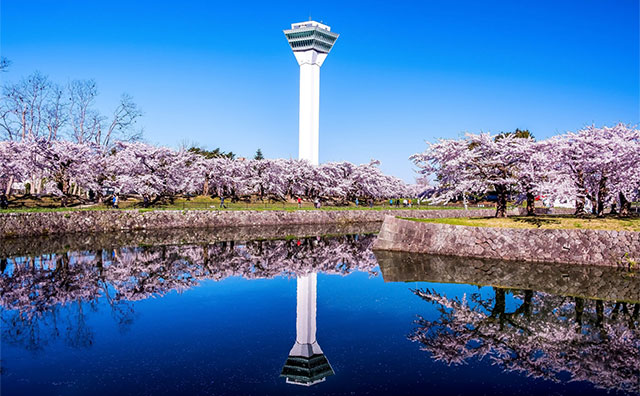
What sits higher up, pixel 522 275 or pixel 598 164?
pixel 598 164

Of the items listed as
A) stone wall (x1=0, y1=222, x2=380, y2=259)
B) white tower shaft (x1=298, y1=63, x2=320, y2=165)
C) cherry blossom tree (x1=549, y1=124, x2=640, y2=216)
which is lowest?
stone wall (x1=0, y1=222, x2=380, y2=259)

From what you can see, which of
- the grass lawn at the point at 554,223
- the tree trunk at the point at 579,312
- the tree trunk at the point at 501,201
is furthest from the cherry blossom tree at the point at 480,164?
the tree trunk at the point at 579,312

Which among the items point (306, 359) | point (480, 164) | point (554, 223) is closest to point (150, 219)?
point (480, 164)

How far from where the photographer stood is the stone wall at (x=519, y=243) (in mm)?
22969

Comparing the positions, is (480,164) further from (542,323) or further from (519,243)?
(542,323)

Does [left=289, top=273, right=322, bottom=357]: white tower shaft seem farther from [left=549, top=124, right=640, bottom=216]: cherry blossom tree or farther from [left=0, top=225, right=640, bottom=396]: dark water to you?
[left=549, top=124, right=640, bottom=216]: cherry blossom tree

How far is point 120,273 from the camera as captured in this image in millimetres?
20328

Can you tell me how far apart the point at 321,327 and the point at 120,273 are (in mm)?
11378

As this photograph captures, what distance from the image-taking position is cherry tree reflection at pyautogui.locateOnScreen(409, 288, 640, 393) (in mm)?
10086

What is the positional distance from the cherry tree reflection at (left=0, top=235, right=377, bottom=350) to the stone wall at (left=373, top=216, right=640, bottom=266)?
3069mm

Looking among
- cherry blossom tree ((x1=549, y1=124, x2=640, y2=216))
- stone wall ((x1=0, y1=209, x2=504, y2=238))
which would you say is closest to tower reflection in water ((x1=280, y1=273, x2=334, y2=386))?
cherry blossom tree ((x1=549, y1=124, x2=640, y2=216))

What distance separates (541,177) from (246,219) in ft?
93.7

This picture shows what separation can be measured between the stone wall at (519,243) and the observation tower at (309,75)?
75446 mm

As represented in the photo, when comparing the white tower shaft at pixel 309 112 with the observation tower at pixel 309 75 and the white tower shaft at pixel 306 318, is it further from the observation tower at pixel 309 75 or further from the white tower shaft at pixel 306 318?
the white tower shaft at pixel 306 318
